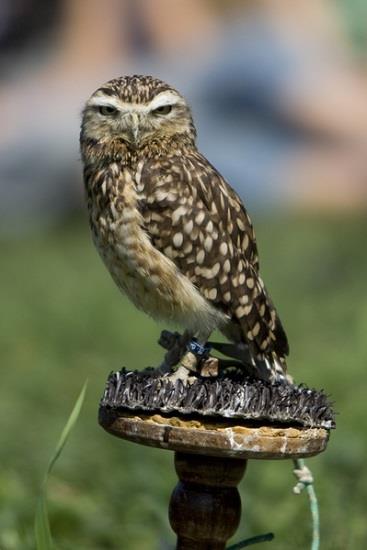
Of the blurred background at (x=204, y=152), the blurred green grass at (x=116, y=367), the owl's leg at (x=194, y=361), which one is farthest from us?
the blurred background at (x=204, y=152)

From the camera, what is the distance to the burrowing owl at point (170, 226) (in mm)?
3105

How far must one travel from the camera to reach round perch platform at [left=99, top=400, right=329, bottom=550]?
104 inches

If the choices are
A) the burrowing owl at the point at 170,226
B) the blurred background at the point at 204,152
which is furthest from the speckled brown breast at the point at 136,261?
the blurred background at the point at 204,152

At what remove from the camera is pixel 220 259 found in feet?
10.2

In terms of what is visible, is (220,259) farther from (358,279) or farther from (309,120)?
(309,120)

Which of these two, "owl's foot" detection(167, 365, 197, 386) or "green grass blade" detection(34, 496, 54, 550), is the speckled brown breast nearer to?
"owl's foot" detection(167, 365, 197, 386)

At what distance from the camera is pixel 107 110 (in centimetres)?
321

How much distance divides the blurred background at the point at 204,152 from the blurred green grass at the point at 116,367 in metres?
0.02

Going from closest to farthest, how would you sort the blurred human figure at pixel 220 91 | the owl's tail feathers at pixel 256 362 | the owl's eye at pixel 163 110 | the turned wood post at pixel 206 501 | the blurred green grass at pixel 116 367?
the turned wood post at pixel 206 501
the owl's tail feathers at pixel 256 362
the owl's eye at pixel 163 110
the blurred green grass at pixel 116 367
the blurred human figure at pixel 220 91

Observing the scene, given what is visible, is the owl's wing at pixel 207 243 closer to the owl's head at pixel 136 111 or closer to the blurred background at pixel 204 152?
the owl's head at pixel 136 111

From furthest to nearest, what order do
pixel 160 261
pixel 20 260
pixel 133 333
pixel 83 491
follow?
1. pixel 20 260
2. pixel 133 333
3. pixel 83 491
4. pixel 160 261

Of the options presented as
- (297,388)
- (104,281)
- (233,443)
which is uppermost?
(104,281)

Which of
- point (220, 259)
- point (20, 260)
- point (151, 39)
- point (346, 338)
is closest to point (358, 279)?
point (346, 338)

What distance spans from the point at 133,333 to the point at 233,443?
180 inches
